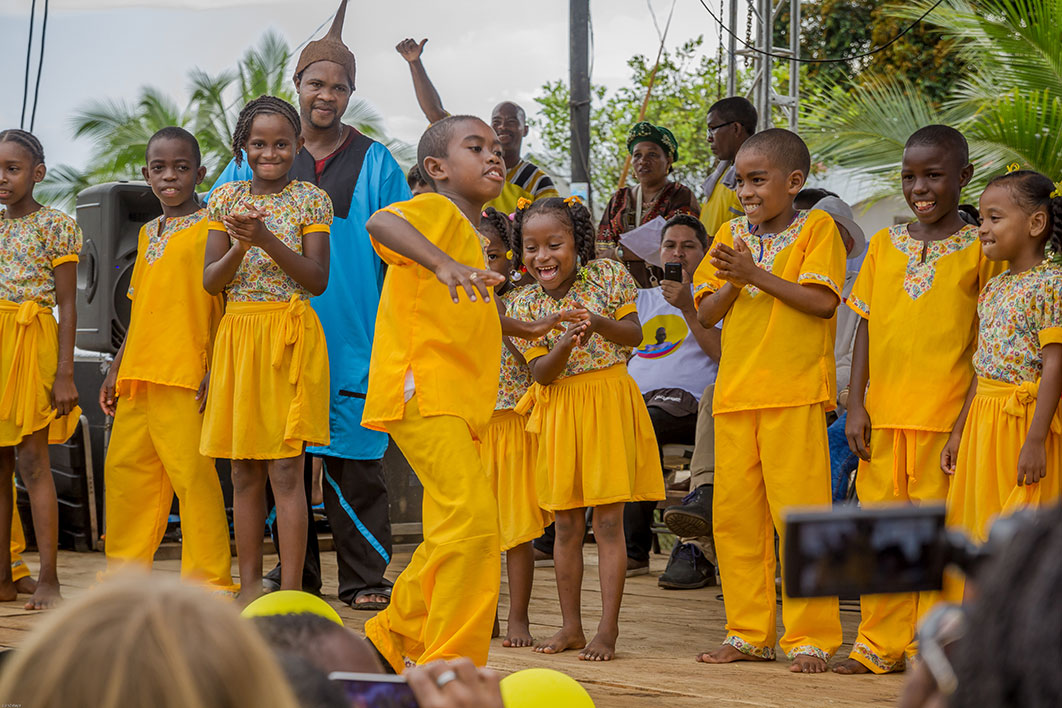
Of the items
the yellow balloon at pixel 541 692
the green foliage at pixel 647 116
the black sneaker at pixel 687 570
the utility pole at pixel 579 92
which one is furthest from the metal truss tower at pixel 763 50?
the green foliage at pixel 647 116

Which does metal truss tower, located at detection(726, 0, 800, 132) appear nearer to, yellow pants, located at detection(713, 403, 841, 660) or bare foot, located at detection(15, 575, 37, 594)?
yellow pants, located at detection(713, 403, 841, 660)

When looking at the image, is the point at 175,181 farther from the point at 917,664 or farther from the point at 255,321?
the point at 917,664

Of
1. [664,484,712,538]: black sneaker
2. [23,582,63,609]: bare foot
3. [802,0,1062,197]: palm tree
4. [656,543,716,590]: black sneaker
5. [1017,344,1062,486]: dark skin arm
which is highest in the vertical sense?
[802,0,1062,197]: palm tree

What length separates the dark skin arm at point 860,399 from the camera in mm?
4164

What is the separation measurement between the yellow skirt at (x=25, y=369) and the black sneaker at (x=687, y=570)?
113 inches

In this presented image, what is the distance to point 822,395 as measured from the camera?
13.5 feet

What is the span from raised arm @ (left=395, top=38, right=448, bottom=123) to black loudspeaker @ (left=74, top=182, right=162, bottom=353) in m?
1.49

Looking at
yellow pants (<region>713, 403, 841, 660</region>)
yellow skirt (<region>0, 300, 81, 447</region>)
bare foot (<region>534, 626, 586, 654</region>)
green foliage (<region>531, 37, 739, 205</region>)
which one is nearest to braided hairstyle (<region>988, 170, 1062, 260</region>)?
yellow pants (<region>713, 403, 841, 660</region>)

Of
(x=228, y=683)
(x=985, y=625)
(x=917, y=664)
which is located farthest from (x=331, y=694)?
(x=985, y=625)

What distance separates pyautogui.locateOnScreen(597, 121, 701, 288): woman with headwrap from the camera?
6555 millimetres

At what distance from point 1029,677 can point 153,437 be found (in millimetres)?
4459

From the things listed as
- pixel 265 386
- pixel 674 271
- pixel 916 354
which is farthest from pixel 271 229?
pixel 916 354

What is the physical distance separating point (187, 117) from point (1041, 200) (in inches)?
741

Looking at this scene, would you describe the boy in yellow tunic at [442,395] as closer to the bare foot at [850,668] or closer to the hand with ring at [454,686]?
the bare foot at [850,668]
